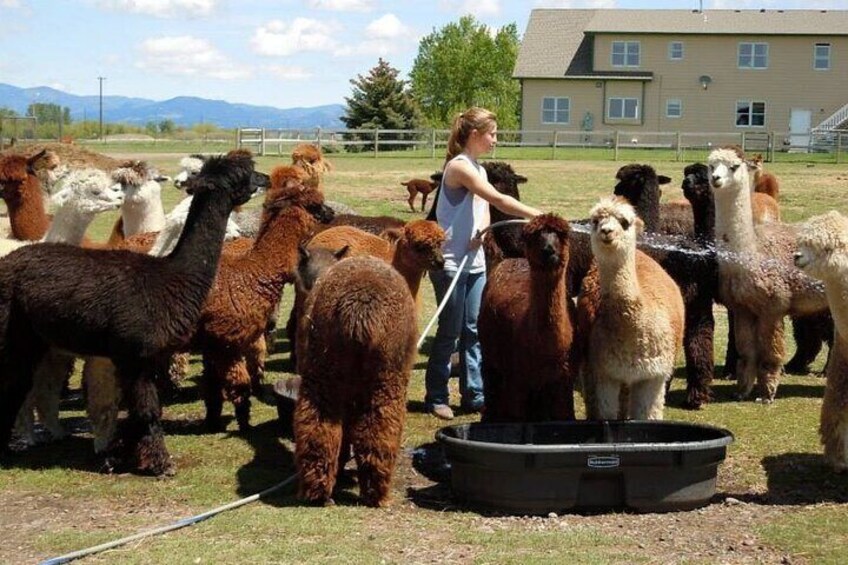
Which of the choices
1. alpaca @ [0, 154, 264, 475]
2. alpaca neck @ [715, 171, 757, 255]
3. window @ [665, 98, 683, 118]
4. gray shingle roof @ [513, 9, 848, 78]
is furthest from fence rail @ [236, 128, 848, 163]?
alpaca @ [0, 154, 264, 475]

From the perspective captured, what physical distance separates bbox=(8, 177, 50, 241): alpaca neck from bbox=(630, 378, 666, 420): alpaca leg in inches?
227

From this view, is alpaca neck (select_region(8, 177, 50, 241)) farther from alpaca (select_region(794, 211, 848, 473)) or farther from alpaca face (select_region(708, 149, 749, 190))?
alpaca (select_region(794, 211, 848, 473))

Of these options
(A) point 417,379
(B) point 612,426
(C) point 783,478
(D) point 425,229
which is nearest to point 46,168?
(A) point 417,379

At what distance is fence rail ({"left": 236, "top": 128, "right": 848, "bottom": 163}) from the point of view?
141 feet

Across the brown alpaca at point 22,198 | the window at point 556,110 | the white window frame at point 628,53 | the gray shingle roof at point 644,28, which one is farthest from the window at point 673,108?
the brown alpaca at point 22,198

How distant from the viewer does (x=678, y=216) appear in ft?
36.9

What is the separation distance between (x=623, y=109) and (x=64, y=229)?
4873 centimetres

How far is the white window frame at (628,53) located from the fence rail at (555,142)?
15.8 feet

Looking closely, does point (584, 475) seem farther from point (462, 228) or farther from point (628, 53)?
point (628, 53)

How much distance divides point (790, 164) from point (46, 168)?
99.7ft

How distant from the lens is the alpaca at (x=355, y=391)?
6188mm

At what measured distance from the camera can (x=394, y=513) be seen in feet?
20.5

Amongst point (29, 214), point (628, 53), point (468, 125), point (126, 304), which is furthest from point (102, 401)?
point (628, 53)

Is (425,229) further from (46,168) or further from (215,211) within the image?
(46,168)
